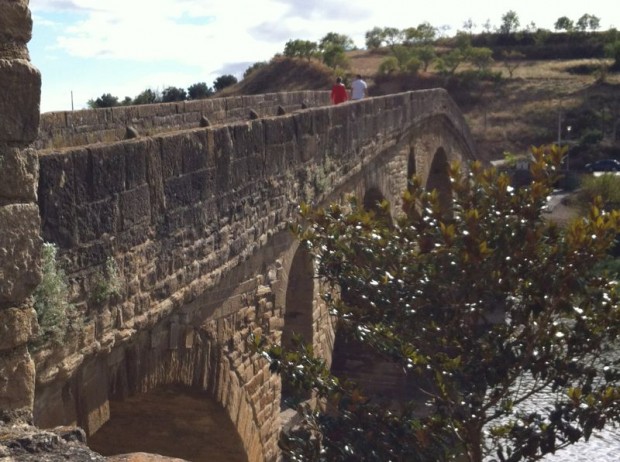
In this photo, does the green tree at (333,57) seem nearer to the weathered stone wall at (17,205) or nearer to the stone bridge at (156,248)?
the stone bridge at (156,248)

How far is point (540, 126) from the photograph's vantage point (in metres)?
38.2

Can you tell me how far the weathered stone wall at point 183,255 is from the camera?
3.83 m

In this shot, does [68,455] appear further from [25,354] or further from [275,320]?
[275,320]

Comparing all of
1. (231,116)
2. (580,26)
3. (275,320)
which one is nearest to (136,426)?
(275,320)

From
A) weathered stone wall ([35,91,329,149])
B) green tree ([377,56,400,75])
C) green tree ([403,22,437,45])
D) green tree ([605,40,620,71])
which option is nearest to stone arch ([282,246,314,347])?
weathered stone wall ([35,91,329,149])

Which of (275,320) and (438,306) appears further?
(275,320)

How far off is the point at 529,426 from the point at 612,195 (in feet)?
61.1

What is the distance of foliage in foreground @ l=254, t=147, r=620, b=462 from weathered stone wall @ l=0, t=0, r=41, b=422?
7.91ft

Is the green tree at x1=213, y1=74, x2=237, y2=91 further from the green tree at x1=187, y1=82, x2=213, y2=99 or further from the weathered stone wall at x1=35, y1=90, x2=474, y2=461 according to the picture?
the weathered stone wall at x1=35, y1=90, x2=474, y2=461

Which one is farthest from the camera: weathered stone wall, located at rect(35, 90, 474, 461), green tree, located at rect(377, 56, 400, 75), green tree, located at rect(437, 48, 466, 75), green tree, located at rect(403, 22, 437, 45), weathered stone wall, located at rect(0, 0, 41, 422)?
green tree, located at rect(403, 22, 437, 45)

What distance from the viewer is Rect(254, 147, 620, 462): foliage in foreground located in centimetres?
484

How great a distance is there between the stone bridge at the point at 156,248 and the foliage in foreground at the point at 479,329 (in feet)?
2.31

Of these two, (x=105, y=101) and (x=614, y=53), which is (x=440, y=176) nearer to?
(x=105, y=101)

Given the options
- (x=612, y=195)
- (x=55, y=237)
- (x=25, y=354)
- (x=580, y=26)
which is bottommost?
(x=612, y=195)
